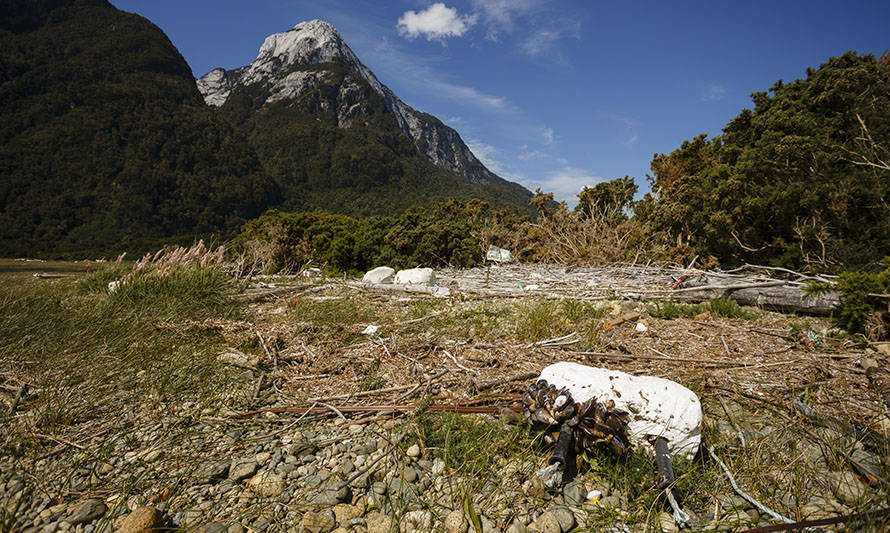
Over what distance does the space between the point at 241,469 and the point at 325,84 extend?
394ft

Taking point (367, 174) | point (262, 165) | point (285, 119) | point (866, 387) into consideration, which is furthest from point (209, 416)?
point (285, 119)

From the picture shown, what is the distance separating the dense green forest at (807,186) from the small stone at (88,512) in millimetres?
10499

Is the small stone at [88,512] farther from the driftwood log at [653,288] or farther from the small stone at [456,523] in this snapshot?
the driftwood log at [653,288]

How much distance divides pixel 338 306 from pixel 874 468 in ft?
16.2

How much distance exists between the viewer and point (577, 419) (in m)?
1.62

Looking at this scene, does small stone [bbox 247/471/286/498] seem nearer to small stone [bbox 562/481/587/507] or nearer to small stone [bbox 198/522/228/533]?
small stone [bbox 198/522/228/533]

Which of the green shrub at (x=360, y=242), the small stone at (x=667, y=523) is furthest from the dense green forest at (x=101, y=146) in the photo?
the small stone at (x=667, y=523)

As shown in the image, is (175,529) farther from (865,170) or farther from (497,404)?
(865,170)

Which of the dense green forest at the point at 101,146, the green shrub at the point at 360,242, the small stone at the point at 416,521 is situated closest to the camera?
the small stone at the point at 416,521

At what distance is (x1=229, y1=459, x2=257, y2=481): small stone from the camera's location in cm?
158

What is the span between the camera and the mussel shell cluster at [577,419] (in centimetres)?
159

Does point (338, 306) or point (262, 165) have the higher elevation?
point (262, 165)

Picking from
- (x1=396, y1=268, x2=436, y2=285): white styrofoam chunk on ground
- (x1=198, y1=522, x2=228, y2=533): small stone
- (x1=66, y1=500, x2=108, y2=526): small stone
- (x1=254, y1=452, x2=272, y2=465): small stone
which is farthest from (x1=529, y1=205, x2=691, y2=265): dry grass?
(x1=66, y1=500, x2=108, y2=526): small stone

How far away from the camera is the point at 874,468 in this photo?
58.9 inches
